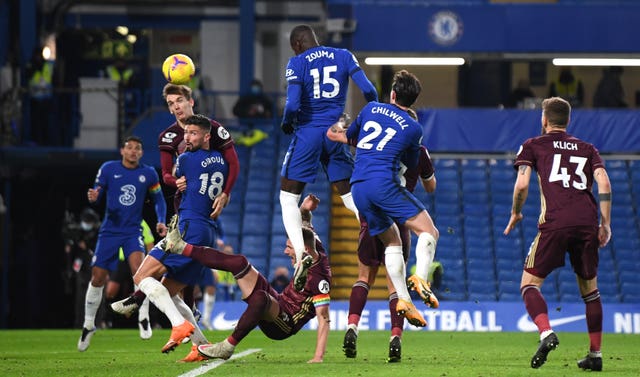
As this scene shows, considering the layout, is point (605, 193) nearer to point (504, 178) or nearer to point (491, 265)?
point (491, 265)

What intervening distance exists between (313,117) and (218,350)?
255 cm

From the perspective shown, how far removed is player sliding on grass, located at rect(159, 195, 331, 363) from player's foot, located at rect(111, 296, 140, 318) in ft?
3.42

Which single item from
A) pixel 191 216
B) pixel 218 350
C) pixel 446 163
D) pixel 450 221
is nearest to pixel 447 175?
pixel 446 163

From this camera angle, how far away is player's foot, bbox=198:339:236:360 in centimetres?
1122

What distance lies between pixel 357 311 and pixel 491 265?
552 inches

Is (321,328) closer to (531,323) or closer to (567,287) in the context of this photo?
(531,323)

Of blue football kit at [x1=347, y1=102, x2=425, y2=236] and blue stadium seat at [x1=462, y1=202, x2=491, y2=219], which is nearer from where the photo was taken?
blue football kit at [x1=347, y1=102, x2=425, y2=236]

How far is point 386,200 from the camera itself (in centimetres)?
1161

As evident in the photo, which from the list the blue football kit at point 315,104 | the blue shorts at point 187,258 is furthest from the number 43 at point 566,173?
the blue shorts at point 187,258

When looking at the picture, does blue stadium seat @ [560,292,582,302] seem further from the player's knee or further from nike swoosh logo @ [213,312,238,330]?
the player's knee

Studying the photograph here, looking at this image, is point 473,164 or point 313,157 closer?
point 313,157

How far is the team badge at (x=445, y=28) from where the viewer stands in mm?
29422

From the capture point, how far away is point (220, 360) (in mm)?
12336

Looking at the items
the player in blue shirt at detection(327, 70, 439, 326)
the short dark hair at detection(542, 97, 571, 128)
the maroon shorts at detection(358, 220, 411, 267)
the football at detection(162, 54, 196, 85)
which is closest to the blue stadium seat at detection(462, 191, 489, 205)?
the football at detection(162, 54, 196, 85)
